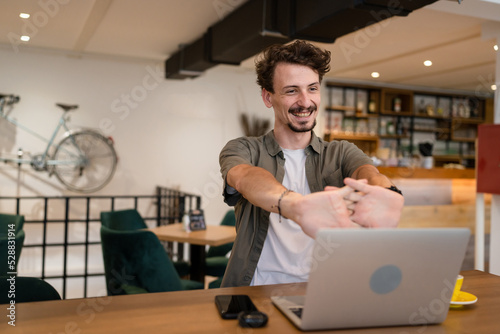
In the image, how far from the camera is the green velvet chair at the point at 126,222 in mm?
3688

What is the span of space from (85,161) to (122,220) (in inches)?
110

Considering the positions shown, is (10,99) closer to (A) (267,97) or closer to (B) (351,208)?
(A) (267,97)

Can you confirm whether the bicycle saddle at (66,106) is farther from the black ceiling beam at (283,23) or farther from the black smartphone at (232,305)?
the black smartphone at (232,305)

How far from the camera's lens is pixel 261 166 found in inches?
71.3

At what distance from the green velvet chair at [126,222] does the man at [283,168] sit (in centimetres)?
216

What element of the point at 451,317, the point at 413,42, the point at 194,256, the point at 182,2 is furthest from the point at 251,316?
the point at 413,42

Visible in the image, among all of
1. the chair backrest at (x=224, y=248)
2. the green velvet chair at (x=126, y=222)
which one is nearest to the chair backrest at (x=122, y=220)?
the green velvet chair at (x=126, y=222)

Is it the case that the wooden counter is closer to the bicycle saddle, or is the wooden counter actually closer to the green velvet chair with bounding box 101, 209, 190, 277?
the green velvet chair with bounding box 101, 209, 190, 277

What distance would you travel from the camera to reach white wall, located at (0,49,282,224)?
6137mm

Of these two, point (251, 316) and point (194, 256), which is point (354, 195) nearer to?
point (251, 316)

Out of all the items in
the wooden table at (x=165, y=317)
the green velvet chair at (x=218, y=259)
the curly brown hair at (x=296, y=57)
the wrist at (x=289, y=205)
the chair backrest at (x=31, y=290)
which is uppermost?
the curly brown hair at (x=296, y=57)

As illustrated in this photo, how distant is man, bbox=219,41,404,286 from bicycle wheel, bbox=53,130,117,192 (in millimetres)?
4982

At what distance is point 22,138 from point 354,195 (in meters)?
5.90

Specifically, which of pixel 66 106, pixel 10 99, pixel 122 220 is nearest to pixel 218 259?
pixel 122 220
